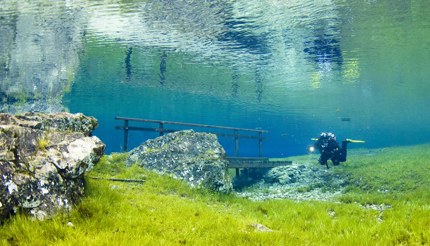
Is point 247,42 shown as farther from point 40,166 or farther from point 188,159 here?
point 40,166

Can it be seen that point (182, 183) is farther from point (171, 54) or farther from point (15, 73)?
point (15, 73)

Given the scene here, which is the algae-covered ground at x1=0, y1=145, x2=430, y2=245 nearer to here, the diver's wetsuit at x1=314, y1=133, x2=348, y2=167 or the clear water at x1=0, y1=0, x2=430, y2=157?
the diver's wetsuit at x1=314, y1=133, x2=348, y2=167

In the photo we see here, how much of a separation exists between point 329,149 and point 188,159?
13422 mm

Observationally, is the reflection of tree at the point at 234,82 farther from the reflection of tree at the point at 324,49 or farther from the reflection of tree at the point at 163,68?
the reflection of tree at the point at 324,49

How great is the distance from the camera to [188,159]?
12570 millimetres

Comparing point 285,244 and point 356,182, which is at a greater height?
point 285,244

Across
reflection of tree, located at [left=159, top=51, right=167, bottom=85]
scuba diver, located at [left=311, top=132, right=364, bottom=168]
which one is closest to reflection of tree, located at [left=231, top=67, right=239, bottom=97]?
reflection of tree, located at [left=159, top=51, right=167, bottom=85]

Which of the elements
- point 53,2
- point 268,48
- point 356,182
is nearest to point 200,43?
point 268,48

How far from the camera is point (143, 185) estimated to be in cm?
1022

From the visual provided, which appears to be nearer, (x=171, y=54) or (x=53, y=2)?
(x=53, y=2)

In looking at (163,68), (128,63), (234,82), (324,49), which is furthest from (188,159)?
(234,82)

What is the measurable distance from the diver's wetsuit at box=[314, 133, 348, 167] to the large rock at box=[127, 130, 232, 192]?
10.9m

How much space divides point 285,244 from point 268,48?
2356 cm

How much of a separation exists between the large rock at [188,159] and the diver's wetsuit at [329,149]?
35.9 feet
